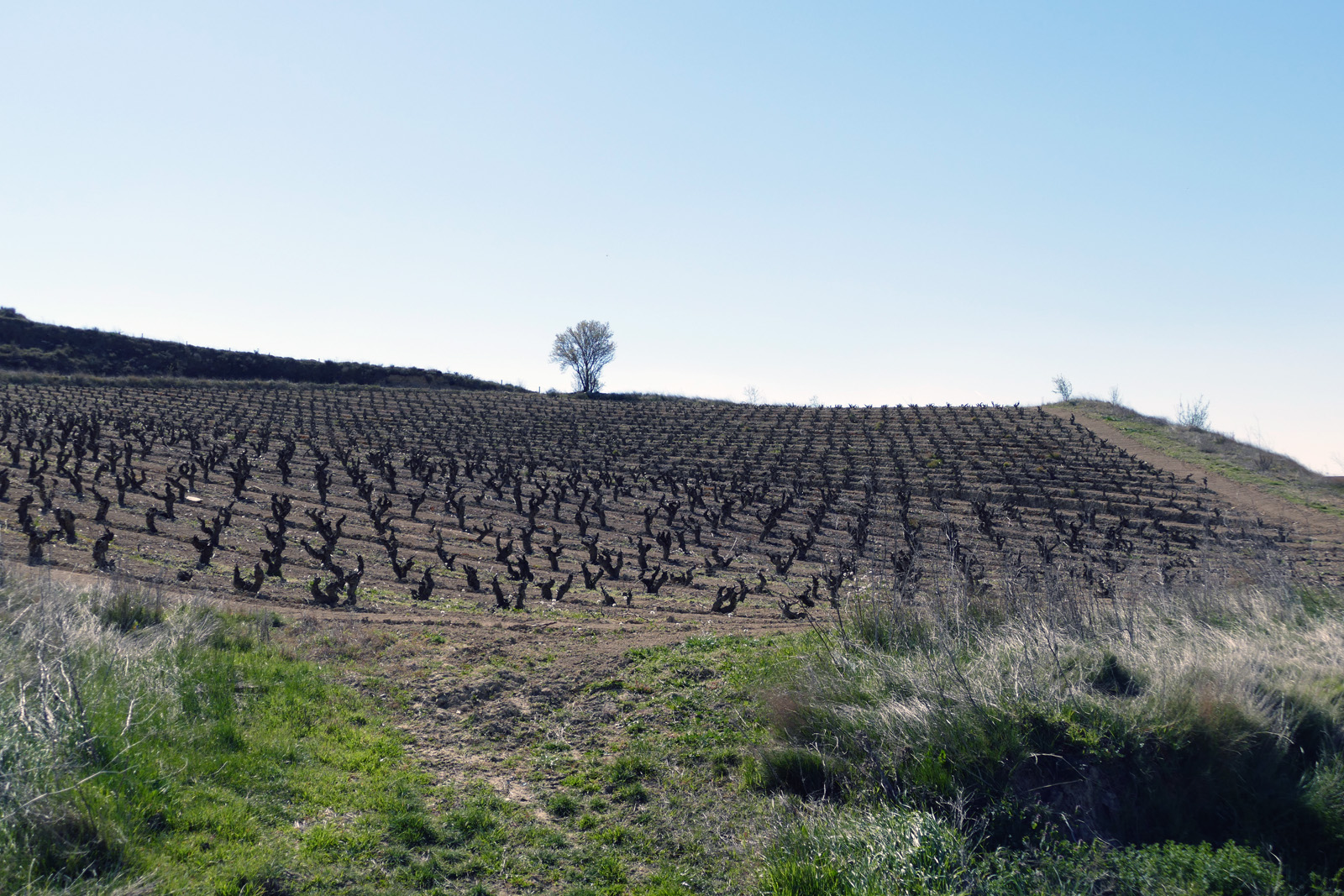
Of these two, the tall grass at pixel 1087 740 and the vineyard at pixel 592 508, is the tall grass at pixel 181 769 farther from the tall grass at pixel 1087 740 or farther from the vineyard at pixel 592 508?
the vineyard at pixel 592 508

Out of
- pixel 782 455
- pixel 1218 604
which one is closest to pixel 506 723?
pixel 1218 604

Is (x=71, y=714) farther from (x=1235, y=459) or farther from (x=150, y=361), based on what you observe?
(x=150, y=361)

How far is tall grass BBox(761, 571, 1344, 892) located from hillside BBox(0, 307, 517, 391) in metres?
60.1

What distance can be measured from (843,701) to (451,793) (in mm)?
3329

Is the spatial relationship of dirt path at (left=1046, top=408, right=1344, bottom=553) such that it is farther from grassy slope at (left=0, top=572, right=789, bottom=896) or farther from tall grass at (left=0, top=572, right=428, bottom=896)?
tall grass at (left=0, top=572, right=428, bottom=896)

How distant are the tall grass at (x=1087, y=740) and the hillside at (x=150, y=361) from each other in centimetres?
6010

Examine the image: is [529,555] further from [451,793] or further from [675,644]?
[451,793]

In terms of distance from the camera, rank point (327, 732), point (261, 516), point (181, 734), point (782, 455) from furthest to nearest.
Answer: point (782, 455) → point (261, 516) → point (327, 732) → point (181, 734)

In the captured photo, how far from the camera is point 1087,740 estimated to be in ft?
18.8

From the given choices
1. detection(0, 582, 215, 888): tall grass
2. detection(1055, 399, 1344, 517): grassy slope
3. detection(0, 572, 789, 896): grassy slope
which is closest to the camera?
detection(0, 582, 215, 888): tall grass

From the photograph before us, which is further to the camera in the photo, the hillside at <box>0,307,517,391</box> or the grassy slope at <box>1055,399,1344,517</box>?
the hillside at <box>0,307,517,391</box>

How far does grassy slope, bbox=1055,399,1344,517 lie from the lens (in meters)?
30.1

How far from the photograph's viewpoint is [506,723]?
7.30m

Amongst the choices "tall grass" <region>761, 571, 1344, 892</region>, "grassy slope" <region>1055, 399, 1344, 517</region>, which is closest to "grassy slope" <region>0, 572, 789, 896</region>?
"tall grass" <region>761, 571, 1344, 892</region>
